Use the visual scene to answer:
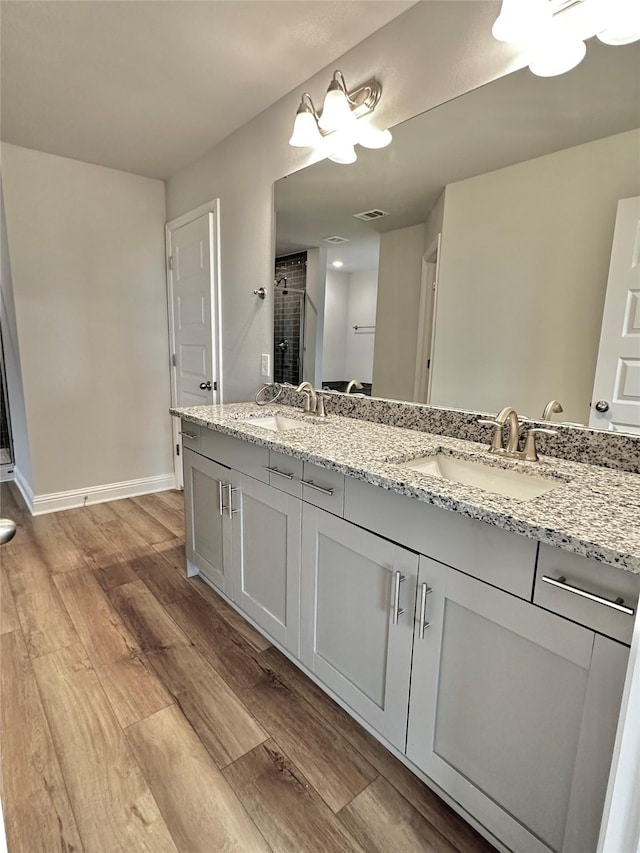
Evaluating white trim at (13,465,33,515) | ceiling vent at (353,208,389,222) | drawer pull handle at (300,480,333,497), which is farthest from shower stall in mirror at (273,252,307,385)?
white trim at (13,465,33,515)

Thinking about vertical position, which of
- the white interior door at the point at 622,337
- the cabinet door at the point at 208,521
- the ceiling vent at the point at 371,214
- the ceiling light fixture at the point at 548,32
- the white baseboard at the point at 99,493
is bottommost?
the white baseboard at the point at 99,493

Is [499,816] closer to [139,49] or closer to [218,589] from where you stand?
[218,589]

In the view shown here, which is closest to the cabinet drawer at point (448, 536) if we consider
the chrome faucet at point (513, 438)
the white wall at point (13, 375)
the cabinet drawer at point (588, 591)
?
the cabinet drawer at point (588, 591)

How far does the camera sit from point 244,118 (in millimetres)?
2389

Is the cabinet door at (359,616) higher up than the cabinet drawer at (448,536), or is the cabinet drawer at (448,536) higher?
the cabinet drawer at (448,536)

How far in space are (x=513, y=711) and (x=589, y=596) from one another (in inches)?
13.8

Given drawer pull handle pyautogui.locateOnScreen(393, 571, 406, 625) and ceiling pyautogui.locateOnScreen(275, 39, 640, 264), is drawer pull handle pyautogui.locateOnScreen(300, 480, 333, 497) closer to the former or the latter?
drawer pull handle pyautogui.locateOnScreen(393, 571, 406, 625)

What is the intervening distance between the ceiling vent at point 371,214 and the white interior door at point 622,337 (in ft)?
2.97

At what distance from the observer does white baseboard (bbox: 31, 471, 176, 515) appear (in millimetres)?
3125

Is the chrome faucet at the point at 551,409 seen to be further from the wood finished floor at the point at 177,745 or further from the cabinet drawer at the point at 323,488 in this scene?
the wood finished floor at the point at 177,745

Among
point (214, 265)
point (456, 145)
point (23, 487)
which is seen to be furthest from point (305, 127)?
point (23, 487)

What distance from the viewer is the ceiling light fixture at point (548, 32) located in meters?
1.18

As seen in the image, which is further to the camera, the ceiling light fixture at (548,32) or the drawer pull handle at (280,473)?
the drawer pull handle at (280,473)

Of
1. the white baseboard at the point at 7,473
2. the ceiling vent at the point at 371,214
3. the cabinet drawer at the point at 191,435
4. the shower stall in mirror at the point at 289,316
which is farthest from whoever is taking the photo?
the white baseboard at the point at 7,473
